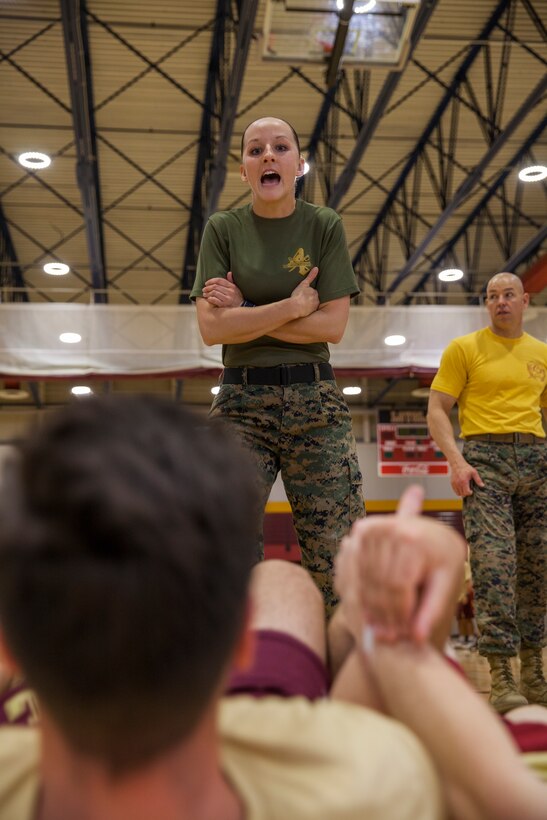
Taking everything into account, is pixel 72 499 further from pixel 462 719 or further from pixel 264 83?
pixel 264 83

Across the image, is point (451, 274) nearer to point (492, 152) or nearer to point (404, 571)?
point (492, 152)

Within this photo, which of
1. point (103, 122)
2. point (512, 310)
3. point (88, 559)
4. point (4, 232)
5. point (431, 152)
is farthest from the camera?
point (4, 232)

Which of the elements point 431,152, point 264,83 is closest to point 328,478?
point 264,83

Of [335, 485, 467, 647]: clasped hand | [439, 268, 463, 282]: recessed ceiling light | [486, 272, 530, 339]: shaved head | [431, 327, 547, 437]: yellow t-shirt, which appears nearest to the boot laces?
[431, 327, 547, 437]: yellow t-shirt

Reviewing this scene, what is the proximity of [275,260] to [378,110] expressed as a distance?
6.93 m

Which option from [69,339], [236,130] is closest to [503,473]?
[69,339]

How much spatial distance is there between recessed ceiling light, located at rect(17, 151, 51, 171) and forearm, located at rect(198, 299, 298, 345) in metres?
9.12

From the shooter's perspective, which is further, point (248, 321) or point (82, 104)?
point (82, 104)

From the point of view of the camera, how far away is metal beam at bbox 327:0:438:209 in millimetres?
7539

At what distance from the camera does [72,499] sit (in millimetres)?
635

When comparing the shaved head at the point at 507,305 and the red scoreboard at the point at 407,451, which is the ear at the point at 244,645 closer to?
the shaved head at the point at 507,305

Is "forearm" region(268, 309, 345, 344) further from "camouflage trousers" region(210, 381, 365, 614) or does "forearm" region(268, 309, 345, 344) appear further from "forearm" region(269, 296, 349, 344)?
"camouflage trousers" region(210, 381, 365, 614)

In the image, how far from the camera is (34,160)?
35.9 feet

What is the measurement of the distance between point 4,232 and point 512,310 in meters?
11.3
